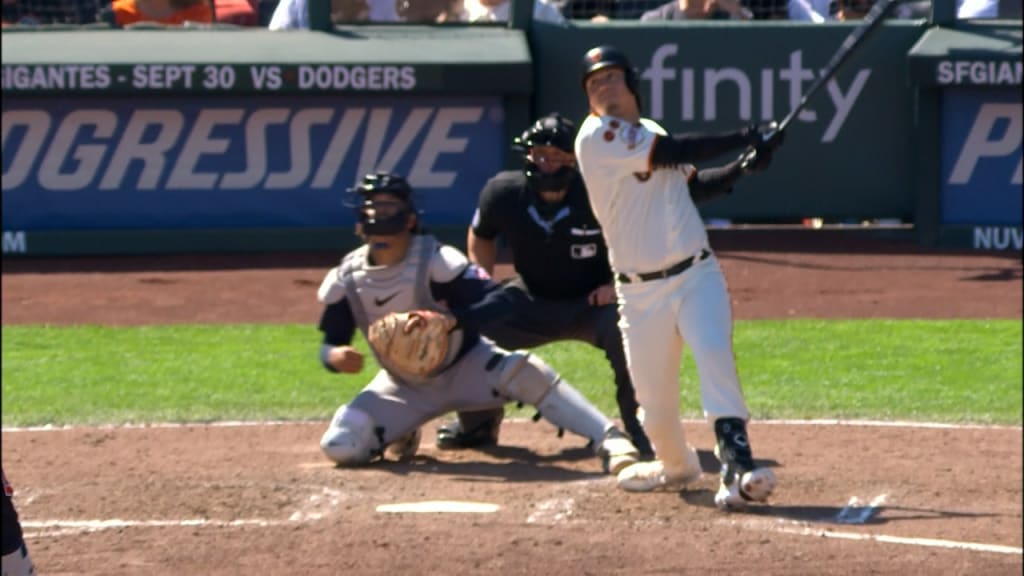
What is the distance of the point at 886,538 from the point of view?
20.8 ft

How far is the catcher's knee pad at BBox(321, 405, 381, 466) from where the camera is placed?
7703 mm

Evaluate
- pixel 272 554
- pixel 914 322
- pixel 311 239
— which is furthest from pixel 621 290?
pixel 311 239

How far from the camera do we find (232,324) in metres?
11.9

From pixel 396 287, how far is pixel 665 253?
58.4 inches

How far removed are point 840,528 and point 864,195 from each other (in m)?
8.22

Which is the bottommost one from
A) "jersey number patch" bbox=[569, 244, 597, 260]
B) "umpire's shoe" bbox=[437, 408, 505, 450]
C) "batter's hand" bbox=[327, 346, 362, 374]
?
"umpire's shoe" bbox=[437, 408, 505, 450]

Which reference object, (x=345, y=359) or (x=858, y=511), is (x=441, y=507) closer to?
(x=345, y=359)

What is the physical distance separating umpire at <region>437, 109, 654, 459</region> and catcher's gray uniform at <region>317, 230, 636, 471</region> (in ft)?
1.17

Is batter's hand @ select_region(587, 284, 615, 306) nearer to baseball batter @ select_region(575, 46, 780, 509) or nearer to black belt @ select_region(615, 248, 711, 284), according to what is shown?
baseball batter @ select_region(575, 46, 780, 509)

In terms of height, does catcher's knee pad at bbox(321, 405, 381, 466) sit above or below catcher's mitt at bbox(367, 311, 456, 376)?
below

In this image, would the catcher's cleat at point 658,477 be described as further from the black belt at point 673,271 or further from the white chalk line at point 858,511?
the black belt at point 673,271

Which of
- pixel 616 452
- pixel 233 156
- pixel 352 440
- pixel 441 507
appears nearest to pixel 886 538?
pixel 616 452

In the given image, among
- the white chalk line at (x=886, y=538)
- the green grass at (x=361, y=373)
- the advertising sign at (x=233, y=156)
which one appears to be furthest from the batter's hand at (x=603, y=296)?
the advertising sign at (x=233, y=156)

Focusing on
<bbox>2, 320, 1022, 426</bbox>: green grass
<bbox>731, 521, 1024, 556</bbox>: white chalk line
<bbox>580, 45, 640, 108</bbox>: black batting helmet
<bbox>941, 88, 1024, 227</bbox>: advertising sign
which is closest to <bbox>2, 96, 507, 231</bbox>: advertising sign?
<bbox>2, 320, 1022, 426</bbox>: green grass
